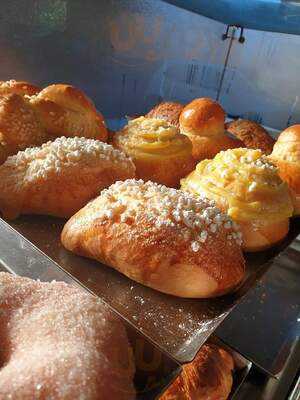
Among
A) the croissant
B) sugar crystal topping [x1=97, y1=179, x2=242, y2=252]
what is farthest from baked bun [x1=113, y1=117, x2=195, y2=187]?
sugar crystal topping [x1=97, y1=179, x2=242, y2=252]

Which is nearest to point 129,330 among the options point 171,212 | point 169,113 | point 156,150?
point 171,212

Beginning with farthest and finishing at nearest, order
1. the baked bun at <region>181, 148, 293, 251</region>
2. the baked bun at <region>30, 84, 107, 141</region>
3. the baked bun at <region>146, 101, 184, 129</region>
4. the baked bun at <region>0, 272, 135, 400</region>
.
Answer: the baked bun at <region>146, 101, 184, 129</region> → the baked bun at <region>30, 84, 107, 141</region> → the baked bun at <region>181, 148, 293, 251</region> → the baked bun at <region>0, 272, 135, 400</region>

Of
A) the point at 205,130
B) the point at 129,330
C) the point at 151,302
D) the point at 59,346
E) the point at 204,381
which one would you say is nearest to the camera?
the point at 59,346

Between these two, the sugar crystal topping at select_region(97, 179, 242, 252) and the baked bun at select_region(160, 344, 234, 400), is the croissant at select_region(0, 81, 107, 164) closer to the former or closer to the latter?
the sugar crystal topping at select_region(97, 179, 242, 252)

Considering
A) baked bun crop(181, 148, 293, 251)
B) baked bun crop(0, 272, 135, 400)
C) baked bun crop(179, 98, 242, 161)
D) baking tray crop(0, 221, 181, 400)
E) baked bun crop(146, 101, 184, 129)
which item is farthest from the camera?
baked bun crop(146, 101, 184, 129)

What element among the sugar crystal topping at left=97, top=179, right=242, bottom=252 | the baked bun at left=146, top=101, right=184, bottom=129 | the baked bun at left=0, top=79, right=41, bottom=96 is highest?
the baked bun at left=0, top=79, right=41, bottom=96

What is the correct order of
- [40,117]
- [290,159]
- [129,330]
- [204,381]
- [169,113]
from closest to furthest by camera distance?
[129,330] → [204,381] → [40,117] → [290,159] → [169,113]

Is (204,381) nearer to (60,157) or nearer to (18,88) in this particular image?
(60,157)

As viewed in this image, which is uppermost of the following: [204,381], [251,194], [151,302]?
[251,194]
